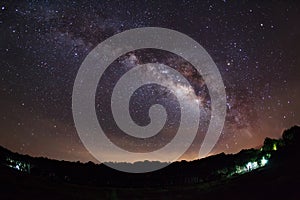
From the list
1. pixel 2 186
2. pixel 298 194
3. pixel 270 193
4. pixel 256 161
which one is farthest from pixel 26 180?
pixel 256 161

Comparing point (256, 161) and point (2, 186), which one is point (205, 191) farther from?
point (2, 186)

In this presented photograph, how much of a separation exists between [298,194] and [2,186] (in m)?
23.1

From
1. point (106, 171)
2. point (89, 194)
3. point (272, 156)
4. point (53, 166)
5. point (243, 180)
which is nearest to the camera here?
point (89, 194)

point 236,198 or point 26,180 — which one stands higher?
point 26,180

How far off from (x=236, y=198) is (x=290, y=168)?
891cm

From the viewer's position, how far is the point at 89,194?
88.6 feet

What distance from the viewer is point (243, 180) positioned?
1136 inches

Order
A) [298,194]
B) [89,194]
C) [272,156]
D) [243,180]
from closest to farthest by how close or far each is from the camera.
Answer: [298,194], [89,194], [243,180], [272,156]

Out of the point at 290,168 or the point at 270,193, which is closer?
the point at 270,193

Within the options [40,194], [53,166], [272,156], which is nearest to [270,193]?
A: [272,156]

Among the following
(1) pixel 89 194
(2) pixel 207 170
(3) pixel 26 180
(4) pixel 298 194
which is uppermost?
(2) pixel 207 170

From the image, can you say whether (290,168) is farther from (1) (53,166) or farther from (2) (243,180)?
(1) (53,166)

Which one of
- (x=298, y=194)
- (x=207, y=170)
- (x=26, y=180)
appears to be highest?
(x=207, y=170)

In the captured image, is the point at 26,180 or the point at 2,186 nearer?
the point at 2,186
